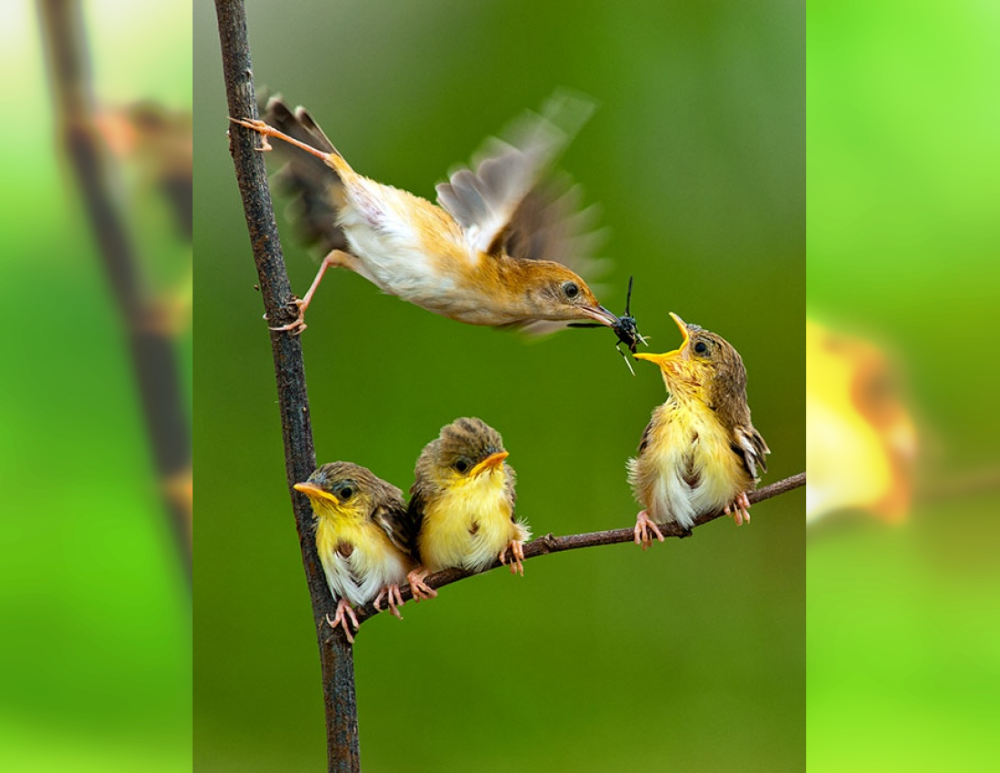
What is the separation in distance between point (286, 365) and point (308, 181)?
360 millimetres

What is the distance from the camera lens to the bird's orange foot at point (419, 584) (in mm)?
2394

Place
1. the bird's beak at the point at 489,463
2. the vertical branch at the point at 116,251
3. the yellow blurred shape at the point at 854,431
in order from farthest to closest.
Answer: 1. the vertical branch at the point at 116,251
2. the yellow blurred shape at the point at 854,431
3. the bird's beak at the point at 489,463

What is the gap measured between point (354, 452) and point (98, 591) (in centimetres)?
68

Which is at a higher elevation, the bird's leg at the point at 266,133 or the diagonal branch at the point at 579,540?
the bird's leg at the point at 266,133

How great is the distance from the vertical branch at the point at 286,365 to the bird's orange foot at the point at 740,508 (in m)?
0.79

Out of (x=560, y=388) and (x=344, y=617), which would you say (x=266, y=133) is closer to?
(x=560, y=388)

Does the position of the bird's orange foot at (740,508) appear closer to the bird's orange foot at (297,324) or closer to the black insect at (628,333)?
the black insect at (628,333)

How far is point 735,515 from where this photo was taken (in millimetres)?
2473

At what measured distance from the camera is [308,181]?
2.47 m

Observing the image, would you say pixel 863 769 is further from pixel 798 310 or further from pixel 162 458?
pixel 162 458

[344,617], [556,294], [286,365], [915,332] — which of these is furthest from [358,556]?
[915,332]

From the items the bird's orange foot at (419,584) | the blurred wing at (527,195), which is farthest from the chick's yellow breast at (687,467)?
the bird's orange foot at (419,584)

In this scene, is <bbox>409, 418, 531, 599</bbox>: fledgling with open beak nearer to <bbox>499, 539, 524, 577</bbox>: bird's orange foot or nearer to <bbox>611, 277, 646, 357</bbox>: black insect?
<bbox>499, 539, 524, 577</bbox>: bird's orange foot

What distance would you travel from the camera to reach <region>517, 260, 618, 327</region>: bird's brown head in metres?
2.44
